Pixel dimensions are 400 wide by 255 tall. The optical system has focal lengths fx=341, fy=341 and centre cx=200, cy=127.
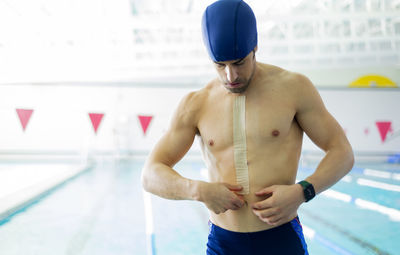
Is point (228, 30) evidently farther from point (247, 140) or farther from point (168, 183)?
point (168, 183)

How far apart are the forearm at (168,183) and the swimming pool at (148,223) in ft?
9.27

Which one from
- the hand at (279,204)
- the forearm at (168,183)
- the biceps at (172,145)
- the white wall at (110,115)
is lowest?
the white wall at (110,115)

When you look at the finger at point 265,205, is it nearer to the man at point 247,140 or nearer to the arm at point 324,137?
the man at point 247,140

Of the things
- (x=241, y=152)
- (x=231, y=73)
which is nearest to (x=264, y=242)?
(x=241, y=152)

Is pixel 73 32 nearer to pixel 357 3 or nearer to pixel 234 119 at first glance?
pixel 357 3

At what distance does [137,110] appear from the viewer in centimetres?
Result: 1249

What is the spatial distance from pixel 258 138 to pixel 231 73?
0.78 feet

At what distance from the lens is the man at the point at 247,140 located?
106cm

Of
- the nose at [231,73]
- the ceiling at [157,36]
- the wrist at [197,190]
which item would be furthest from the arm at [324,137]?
the ceiling at [157,36]

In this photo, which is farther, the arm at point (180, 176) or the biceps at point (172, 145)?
the biceps at point (172, 145)

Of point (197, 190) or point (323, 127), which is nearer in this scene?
point (197, 190)

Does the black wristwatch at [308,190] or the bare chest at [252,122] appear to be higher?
the bare chest at [252,122]

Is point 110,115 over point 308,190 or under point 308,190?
under

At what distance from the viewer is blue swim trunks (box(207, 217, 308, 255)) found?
116cm
